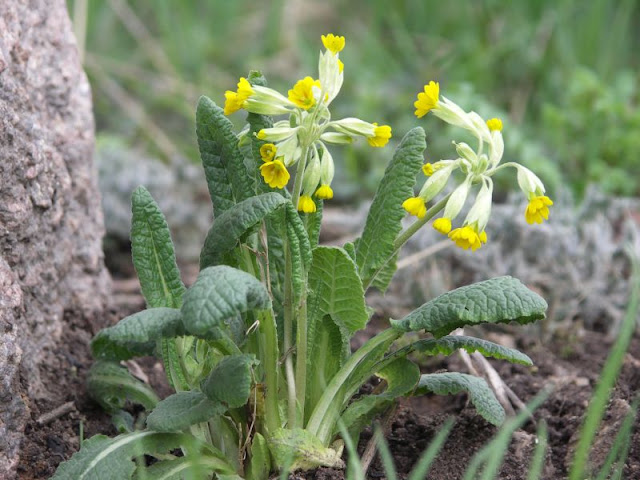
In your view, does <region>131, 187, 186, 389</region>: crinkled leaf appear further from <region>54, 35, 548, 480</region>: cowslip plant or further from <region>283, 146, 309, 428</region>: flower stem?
<region>283, 146, 309, 428</region>: flower stem

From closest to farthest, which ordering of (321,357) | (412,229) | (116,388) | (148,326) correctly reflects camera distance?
(148,326) → (412,229) → (321,357) → (116,388)

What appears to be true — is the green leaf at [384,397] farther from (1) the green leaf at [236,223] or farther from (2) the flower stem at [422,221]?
(1) the green leaf at [236,223]

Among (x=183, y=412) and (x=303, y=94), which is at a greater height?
(x=303, y=94)

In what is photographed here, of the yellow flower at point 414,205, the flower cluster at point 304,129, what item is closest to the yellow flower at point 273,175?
the flower cluster at point 304,129

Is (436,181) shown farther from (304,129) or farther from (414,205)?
(304,129)

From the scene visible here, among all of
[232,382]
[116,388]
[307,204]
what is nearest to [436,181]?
[307,204]
